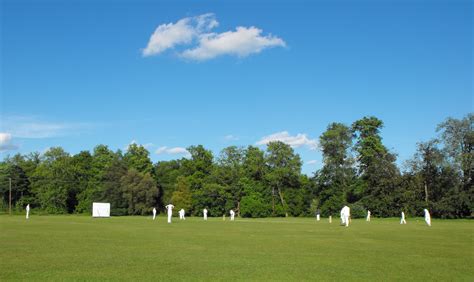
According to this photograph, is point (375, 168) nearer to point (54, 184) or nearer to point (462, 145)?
point (462, 145)

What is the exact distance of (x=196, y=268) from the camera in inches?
568

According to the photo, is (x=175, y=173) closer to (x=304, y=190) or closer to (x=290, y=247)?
(x=304, y=190)

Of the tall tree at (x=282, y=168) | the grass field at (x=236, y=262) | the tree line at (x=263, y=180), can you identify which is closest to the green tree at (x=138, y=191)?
the tree line at (x=263, y=180)

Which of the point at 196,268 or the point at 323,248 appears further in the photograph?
the point at 323,248

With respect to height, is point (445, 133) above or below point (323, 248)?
above

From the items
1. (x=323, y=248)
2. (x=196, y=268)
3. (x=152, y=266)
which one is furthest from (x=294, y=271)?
(x=323, y=248)

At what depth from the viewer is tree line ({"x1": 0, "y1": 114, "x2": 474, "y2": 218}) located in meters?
85.6

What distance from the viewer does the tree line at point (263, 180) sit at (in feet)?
281

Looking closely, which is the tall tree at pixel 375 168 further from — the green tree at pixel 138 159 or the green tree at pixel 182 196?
the green tree at pixel 138 159

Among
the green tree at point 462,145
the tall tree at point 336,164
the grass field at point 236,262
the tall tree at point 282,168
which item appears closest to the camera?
the grass field at point 236,262

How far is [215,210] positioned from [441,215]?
46.9m

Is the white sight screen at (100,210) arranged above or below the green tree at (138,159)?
below

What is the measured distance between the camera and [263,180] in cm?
10906

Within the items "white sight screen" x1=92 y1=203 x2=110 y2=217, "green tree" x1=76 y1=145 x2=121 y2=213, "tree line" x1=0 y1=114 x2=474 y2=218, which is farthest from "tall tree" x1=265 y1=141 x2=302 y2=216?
"green tree" x1=76 y1=145 x2=121 y2=213
